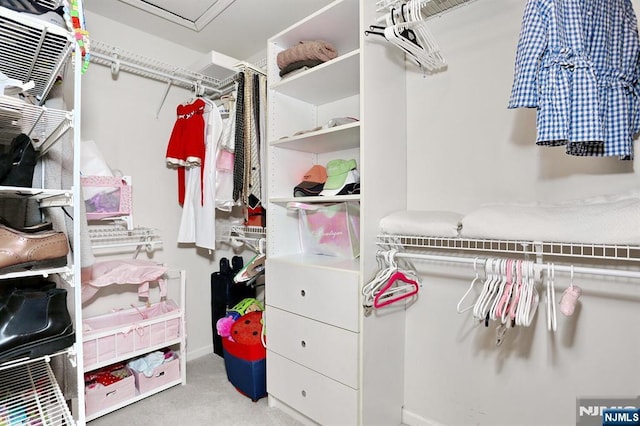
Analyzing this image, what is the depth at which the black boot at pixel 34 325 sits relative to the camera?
1142mm

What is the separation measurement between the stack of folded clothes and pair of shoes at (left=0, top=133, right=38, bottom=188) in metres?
1.24

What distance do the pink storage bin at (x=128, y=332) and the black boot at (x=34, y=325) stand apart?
0.64 meters

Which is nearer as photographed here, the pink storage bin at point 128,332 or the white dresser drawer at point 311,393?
the white dresser drawer at point 311,393

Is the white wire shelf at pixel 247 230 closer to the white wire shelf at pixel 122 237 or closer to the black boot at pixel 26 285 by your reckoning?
the white wire shelf at pixel 122 237

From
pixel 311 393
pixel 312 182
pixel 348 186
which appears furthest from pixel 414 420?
pixel 312 182

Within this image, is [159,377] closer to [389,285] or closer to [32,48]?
[389,285]

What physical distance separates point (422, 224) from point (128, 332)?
1775 millimetres

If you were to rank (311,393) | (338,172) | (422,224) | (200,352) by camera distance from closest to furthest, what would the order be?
(422,224) → (311,393) → (338,172) → (200,352)

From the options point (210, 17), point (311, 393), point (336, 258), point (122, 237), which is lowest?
point (311, 393)

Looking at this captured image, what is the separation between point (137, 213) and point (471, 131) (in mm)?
2163

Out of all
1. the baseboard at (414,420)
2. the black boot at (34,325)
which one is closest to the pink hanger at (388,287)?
the baseboard at (414,420)

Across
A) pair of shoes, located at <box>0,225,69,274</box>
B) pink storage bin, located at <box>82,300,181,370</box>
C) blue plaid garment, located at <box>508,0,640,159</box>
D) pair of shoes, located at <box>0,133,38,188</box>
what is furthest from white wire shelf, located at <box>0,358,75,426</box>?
blue plaid garment, located at <box>508,0,640,159</box>

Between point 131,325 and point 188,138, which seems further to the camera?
point 188,138

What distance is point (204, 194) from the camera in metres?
2.22
